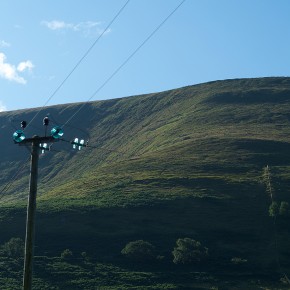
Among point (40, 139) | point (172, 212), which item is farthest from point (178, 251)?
point (40, 139)

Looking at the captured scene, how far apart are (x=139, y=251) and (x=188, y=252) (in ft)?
18.8

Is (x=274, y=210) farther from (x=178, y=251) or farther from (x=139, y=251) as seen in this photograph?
(x=139, y=251)

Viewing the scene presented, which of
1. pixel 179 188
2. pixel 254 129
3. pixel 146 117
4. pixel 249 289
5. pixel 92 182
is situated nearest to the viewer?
pixel 249 289

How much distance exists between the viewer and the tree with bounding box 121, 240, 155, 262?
6512 cm

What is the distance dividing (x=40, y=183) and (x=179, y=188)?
67866 millimetres

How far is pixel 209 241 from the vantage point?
69938 millimetres

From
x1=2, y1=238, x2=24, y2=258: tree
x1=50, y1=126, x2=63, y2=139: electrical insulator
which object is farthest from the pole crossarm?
x1=2, y1=238, x2=24, y2=258: tree

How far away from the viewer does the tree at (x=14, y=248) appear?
217 feet

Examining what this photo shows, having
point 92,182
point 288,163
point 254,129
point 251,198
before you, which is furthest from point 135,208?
point 254,129

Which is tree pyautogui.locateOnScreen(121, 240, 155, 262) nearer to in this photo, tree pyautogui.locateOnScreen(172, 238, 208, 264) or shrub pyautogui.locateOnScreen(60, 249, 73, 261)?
tree pyautogui.locateOnScreen(172, 238, 208, 264)

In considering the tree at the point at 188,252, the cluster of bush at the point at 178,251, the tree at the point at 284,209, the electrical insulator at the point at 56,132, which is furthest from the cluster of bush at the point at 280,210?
the electrical insulator at the point at 56,132

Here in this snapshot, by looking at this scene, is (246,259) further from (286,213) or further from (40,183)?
(40,183)

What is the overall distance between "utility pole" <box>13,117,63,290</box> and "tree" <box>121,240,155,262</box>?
44848 mm

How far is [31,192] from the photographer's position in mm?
20547
